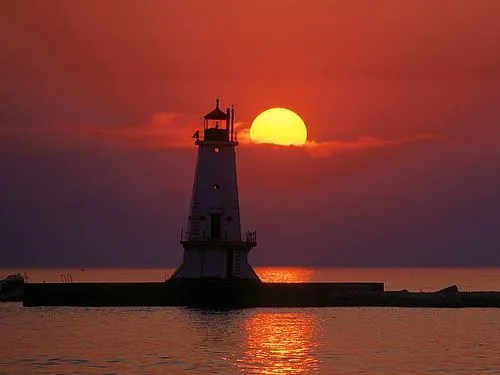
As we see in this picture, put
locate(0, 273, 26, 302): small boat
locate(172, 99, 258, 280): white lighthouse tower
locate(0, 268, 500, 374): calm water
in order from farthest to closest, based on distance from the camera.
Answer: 1. locate(0, 273, 26, 302): small boat
2. locate(172, 99, 258, 280): white lighthouse tower
3. locate(0, 268, 500, 374): calm water

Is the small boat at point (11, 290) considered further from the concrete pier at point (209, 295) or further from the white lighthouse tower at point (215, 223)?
the white lighthouse tower at point (215, 223)

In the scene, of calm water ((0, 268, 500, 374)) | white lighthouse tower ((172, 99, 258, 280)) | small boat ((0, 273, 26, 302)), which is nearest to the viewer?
calm water ((0, 268, 500, 374))

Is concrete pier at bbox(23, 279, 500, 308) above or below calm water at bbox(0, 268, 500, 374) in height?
above

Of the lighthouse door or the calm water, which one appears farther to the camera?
the lighthouse door

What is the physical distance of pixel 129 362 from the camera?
178ft

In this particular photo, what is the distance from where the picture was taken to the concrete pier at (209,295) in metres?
81.3

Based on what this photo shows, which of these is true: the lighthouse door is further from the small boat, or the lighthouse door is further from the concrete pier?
the small boat

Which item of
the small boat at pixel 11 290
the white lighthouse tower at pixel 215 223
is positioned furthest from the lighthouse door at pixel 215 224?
the small boat at pixel 11 290

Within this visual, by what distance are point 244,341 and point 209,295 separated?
1757 centimetres

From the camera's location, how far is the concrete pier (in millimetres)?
81312

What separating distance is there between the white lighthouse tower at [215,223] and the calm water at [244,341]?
306 centimetres

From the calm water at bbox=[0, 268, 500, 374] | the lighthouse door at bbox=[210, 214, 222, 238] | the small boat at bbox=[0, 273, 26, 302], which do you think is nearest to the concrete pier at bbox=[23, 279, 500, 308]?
the calm water at bbox=[0, 268, 500, 374]

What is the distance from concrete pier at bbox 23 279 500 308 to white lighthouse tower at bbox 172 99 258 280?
0.98m

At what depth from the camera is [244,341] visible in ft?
209
